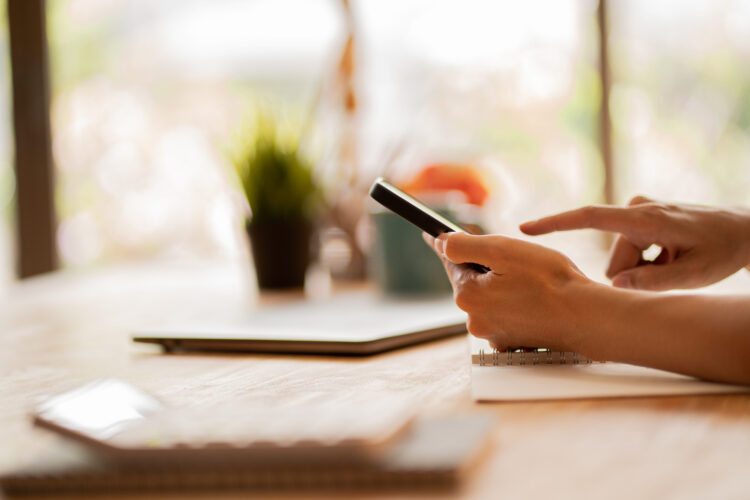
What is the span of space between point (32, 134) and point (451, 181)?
193cm

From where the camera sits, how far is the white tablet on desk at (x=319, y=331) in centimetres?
76

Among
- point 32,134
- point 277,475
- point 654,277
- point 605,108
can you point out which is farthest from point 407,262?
point 32,134

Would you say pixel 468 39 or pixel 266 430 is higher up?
→ pixel 468 39

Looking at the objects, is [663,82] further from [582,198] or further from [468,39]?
[468,39]

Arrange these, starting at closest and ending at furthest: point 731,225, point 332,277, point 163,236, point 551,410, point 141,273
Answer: point 551,410 → point 731,225 → point 332,277 → point 141,273 → point 163,236

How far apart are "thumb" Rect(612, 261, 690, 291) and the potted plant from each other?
733 mm

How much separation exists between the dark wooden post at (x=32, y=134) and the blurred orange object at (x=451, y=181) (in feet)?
5.89

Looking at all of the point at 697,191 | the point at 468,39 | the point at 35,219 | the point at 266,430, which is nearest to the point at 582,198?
the point at 697,191

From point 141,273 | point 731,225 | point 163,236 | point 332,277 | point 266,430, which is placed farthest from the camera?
point 163,236

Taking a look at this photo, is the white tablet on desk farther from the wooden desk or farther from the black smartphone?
the black smartphone

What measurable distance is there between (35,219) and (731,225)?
2.59 meters

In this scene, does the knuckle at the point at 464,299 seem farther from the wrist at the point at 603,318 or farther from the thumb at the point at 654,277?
the thumb at the point at 654,277

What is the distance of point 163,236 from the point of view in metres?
2.70

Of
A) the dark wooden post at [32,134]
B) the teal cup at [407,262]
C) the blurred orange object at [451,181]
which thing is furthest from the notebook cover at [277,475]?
the dark wooden post at [32,134]
